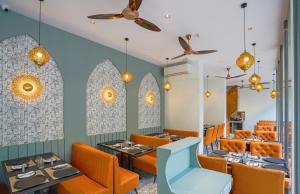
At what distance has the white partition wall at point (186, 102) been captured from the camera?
5281 millimetres

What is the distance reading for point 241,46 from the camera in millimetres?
4133

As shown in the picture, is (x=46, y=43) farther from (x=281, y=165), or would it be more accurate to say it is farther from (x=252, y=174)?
(x=281, y=165)

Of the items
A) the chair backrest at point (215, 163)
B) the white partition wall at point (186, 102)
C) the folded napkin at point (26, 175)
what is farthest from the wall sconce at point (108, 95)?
the chair backrest at point (215, 163)

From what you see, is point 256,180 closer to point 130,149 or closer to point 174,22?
point 130,149

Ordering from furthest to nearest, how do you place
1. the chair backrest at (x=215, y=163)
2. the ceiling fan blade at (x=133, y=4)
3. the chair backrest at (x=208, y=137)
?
the chair backrest at (x=208, y=137)
the chair backrest at (x=215, y=163)
the ceiling fan blade at (x=133, y=4)

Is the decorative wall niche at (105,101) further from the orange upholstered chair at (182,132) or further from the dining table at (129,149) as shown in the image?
the orange upholstered chair at (182,132)

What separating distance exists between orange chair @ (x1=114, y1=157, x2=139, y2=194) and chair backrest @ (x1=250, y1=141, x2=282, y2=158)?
2.49m

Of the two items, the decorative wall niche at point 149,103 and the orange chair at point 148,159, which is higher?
the decorative wall niche at point 149,103

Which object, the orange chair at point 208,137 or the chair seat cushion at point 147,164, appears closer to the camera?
the chair seat cushion at point 147,164

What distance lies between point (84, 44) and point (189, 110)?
3.60 meters

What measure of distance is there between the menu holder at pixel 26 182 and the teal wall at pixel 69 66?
0.99 meters

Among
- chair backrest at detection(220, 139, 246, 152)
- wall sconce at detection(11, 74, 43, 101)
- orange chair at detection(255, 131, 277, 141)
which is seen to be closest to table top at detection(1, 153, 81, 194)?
wall sconce at detection(11, 74, 43, 101)

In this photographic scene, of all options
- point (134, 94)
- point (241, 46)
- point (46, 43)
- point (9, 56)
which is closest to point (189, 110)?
point (134, 94)

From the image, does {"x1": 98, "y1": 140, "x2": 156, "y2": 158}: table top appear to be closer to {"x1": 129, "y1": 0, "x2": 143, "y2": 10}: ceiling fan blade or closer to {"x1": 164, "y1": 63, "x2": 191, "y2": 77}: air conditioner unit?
Result: {"x1": 129, "y1": 0, "x2": 143, "y2": 10}: ceiling fan blade
